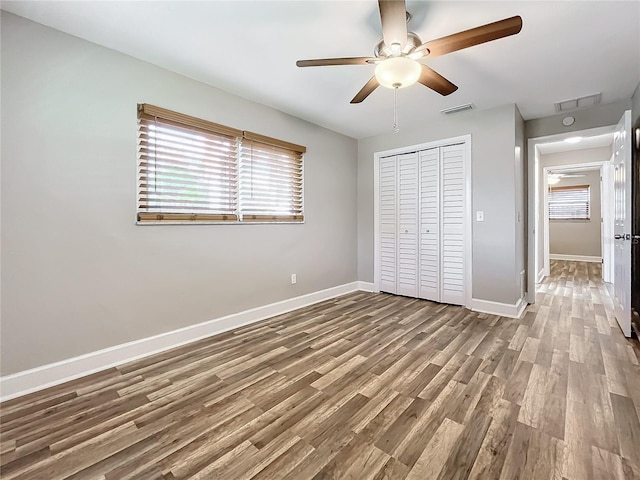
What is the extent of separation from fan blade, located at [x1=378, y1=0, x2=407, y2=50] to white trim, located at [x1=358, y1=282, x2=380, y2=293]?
344cm

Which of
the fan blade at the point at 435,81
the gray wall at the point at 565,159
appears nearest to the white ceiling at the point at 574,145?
the gray wall at the point at 565,159

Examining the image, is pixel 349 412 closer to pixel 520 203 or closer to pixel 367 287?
pixel 367 287

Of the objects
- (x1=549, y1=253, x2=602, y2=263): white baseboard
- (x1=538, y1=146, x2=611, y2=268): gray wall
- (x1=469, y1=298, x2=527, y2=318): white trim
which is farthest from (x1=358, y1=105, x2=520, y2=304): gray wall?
(x1=549, y1=253, x2=602, y2=263): white baseboard

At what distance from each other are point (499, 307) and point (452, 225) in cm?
113

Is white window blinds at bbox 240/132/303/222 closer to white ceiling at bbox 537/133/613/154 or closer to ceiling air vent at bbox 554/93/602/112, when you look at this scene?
ceiling air vent at bbox 554/93/602/112

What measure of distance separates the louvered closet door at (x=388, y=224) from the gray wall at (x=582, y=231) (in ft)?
21.4

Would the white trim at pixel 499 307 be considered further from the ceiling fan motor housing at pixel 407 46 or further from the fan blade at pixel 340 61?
the fan blade at pixel 340 61

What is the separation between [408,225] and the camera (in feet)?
13.7

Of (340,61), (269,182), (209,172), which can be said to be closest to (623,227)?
(340,61)

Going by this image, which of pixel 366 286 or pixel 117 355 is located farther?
pixel 366 286

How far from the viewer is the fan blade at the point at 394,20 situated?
1.45 meters

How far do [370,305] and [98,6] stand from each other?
374cm

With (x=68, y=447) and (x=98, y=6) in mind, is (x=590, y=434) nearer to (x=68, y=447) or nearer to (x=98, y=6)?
(x=68, y=447)

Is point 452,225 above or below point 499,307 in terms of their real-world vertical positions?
above
